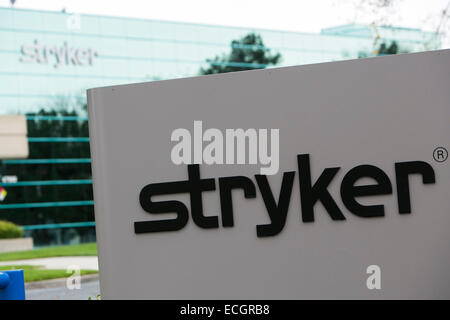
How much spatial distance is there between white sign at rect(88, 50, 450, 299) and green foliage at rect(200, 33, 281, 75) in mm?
39985

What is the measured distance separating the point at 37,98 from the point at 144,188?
35.3 metres

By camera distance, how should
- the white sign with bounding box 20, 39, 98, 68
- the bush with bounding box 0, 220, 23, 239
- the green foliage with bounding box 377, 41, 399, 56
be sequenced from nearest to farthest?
the bush with bounding box 0, 220, 23, 239, the white sign with bounding box 20, 39, 98, 68, the green foliage with bounding box 377, 41, 399, 56

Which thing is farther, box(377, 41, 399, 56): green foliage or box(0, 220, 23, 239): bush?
box(377, 41, 399, 56): green foliage

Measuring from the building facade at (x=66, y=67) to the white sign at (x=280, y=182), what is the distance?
34033 mm

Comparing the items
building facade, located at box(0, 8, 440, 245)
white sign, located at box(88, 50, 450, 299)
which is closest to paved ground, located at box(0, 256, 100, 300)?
white sign, located at box(88, 50, 450, 299)

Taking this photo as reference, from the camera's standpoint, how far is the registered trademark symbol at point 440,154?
3027 mm

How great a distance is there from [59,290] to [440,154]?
11510 mm

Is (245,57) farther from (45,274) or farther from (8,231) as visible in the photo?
(45,274)

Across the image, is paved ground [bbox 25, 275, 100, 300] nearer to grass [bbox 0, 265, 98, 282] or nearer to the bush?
grass [bbox 0, 265, 98, 282]

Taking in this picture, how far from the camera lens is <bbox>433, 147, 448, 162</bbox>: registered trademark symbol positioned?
119 inches

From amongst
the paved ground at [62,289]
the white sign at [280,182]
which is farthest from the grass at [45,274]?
the white sign at [280,182]

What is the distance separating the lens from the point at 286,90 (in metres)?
3.09

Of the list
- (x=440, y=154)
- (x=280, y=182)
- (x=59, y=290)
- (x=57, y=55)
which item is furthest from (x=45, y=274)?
(x=57, y=55)

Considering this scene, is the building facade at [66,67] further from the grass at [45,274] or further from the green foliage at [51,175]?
the grass at [45,274]
